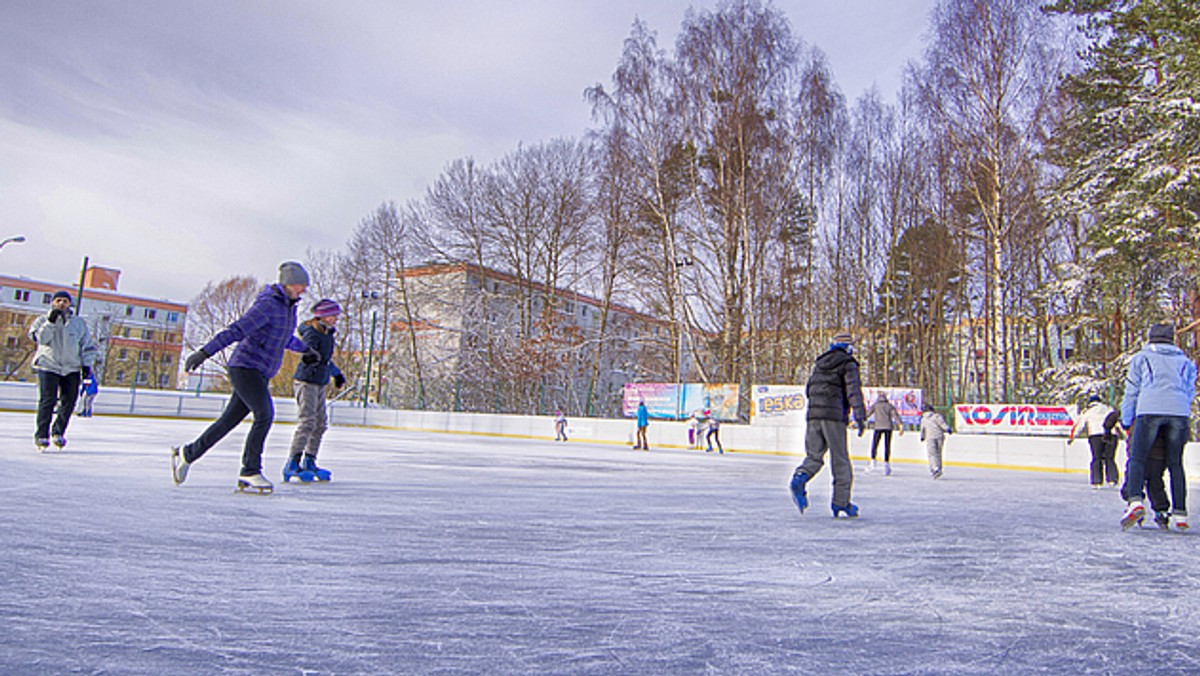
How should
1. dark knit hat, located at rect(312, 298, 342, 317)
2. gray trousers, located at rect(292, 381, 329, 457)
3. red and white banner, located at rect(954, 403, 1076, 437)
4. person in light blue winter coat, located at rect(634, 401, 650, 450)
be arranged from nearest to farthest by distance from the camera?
dark knit hat, located at rect(312, 298, 342, 317) < gray trousers, located at rect(292, 381, 329, 457) < red and white banner, located at rect(954, 403, 1076, 437) < person in light blue winter coat, located at rect(634, 401, 650, 450)

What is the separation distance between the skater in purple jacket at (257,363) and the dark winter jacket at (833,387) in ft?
11.3

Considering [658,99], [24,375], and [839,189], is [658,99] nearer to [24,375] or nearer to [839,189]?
[839,189]

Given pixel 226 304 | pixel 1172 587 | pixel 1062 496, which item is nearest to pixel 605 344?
pixel 1062 496

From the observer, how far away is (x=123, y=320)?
63906 mm

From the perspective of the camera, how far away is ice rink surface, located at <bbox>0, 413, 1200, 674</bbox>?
6.04 feet

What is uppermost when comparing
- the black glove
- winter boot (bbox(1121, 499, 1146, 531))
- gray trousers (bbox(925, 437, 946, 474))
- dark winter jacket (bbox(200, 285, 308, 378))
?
dark winter jacket (bbox(200, 285, 308, 378))

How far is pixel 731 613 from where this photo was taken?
2.34 m

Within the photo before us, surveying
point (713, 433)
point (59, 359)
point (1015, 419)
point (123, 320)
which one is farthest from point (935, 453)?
point (123, 320)

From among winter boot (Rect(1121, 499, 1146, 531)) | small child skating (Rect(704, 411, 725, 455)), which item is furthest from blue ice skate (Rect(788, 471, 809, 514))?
small child skating (Rect(704, 411, 725, 455))

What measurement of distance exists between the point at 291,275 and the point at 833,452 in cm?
372

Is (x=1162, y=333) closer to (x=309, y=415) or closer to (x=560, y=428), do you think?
(x=309, y=415)

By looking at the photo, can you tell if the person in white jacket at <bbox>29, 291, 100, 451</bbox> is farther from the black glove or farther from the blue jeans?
the blue jeans

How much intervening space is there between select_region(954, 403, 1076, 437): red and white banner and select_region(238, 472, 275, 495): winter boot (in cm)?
1725

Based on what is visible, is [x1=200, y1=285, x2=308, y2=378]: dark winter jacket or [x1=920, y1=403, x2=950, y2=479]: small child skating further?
[x1=920, y1=403, x2=950, y2=479]: small child skating
